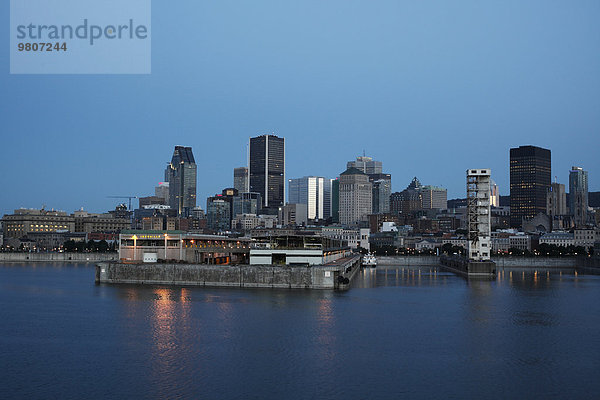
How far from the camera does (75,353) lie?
2012 inches

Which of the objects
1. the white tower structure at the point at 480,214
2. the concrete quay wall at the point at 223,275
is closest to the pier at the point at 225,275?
the concrete quay wall at the point at 223,275

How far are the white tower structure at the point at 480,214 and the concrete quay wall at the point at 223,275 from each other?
61.9 meters

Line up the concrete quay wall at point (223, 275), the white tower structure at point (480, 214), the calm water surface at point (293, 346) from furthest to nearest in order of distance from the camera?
1. the white tower structure at point (480, 214)
2. the concrete quay wall at point (223, 275)
3. the calm water surface at point (293, 346)

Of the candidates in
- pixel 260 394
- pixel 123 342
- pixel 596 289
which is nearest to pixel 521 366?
pixel 260 394

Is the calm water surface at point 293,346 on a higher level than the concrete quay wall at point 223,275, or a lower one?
lower

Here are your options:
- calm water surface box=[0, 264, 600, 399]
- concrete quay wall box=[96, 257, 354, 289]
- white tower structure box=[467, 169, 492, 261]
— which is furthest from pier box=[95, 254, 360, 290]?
white tower structure box=[467, 169, 492, 261]

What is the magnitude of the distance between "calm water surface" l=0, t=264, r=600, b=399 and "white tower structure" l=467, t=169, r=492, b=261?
6718 centimetres

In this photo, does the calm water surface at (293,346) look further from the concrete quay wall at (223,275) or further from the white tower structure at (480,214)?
the white tower structure at (480,214)

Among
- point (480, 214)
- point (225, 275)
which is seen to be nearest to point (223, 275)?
point (225, 275)

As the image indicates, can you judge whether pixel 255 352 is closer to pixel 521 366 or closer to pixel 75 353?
pixel 75 353

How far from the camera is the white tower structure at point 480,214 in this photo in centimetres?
15825

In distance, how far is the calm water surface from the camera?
137ft

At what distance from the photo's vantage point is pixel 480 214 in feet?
529

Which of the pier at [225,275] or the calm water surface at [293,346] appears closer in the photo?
the calm water surface at [293,346]
